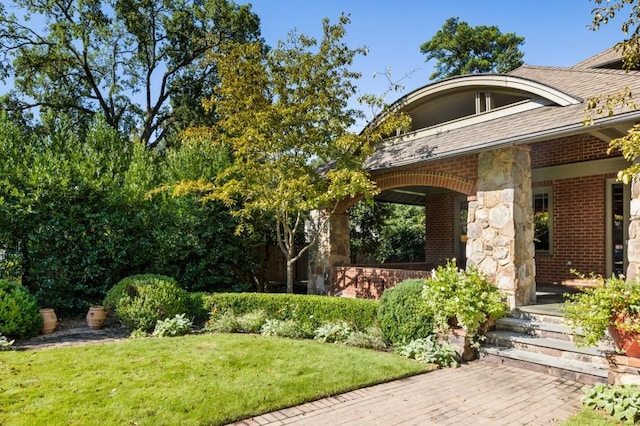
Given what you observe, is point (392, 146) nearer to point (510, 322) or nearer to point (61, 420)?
point (510, 322)

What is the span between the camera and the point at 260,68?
8961 millimetres

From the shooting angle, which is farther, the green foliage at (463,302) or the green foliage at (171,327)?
the green foliage at (171,327)

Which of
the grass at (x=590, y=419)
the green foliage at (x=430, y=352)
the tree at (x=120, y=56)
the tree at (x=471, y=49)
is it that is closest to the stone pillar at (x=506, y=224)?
the green foliage at (x=430, y=352)

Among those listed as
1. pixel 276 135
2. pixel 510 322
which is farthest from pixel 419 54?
pixel 510 322

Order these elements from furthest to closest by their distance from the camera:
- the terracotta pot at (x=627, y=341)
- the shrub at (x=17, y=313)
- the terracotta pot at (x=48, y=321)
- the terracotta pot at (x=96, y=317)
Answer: the terracotta pot at (x=96, y=317)
the terracotta pot at (x=48, y=321)
the shrub at (x=17, y=313)
the terracotta pot at (x=627, y=341)

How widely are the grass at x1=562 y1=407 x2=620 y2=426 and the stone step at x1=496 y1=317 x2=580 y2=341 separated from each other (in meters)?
1.71

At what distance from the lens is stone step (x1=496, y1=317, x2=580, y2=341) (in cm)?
618

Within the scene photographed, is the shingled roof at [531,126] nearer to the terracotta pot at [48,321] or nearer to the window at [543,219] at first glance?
the window at [543,219]

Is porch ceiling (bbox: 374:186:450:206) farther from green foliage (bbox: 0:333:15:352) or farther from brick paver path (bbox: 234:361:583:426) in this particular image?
green foliage (bbox: 0:333:15:352)

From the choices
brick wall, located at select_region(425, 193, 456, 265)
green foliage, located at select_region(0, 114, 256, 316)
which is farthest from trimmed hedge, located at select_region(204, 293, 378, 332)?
brick wall, located at select_region(425, 193, 456, 265)

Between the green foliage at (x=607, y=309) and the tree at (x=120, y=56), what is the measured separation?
54.8 ft

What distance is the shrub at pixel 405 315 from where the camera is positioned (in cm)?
676

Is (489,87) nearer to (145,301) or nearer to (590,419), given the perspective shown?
(590,419)

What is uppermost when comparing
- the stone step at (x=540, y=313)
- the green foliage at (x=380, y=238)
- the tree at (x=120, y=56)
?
the tree at (x=120, y=56)
